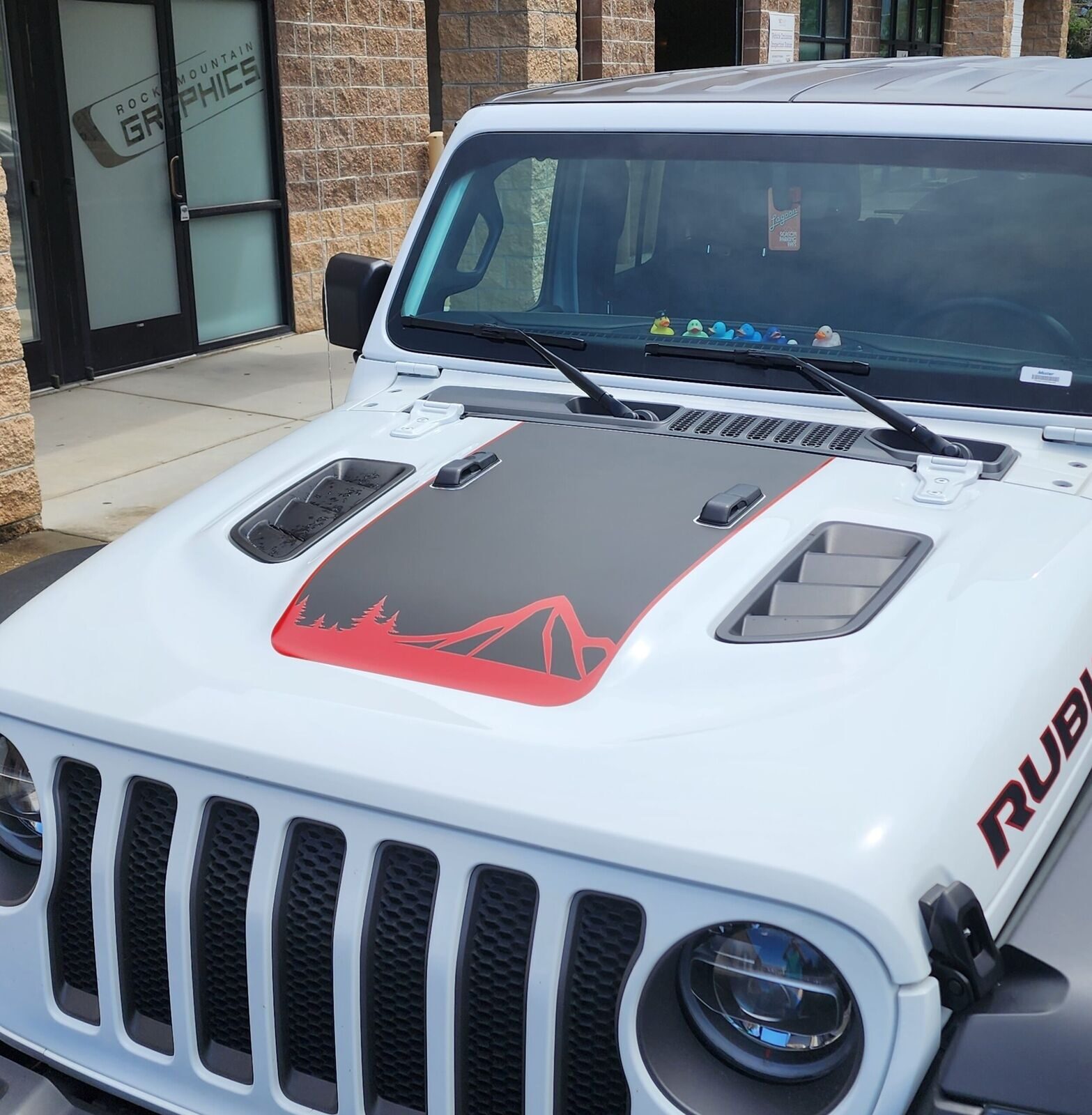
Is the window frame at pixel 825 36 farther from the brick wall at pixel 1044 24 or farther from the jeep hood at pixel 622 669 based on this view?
the jeep hood at pixel 622 669

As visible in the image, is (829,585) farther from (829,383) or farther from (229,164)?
(229,164)

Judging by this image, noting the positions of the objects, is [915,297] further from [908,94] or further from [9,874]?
[9,874]

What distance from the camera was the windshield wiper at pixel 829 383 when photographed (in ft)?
8.07

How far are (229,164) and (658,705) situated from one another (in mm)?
8696

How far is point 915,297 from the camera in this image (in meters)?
2.70

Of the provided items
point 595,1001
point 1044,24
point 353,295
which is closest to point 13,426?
point 353,295

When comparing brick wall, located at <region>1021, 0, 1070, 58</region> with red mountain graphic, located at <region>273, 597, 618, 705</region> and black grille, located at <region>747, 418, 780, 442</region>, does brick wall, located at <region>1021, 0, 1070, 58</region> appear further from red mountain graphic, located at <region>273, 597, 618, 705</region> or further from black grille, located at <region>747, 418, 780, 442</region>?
red mountain graphic, located at <region>273, 597, 618, 705</region>

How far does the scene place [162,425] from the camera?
765 cm

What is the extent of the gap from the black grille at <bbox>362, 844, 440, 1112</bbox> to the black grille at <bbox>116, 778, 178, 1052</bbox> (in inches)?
13.3

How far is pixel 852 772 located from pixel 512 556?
72cm

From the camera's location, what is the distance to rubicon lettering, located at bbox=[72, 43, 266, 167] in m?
8.53

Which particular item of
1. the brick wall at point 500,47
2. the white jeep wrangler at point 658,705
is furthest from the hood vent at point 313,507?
the brick wall at point 500,47

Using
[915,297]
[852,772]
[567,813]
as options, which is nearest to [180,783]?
[567,813]

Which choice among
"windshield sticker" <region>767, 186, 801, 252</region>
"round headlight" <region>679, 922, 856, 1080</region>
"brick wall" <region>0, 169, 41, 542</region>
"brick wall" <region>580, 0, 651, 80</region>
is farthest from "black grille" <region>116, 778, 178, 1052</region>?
"brick wall" <region>580, 0, 651, 80</region>
